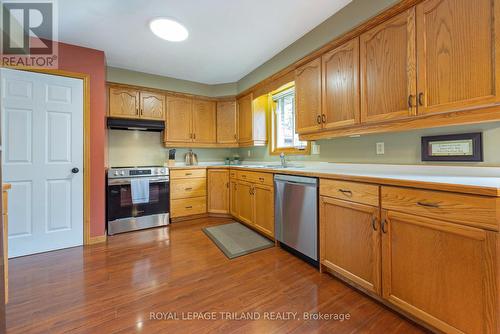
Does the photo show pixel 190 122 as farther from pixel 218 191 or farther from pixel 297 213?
pixel 297 213

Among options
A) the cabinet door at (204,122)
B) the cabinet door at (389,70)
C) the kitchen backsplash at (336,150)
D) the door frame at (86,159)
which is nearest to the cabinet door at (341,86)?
the cabinet door at (389,70)

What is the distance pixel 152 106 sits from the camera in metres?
3.52

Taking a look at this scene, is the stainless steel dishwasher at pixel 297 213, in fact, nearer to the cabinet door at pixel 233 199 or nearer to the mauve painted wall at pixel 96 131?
the cabinet door at pixel 233 199

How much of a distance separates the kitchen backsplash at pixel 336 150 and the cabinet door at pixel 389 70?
27 centimetres

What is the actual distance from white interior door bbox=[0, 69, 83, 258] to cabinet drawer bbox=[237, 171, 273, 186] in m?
2.02

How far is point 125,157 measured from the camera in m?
3.57

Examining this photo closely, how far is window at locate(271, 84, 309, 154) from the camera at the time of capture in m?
3.15

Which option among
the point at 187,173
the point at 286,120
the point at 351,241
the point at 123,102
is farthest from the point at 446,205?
the point at 123,102

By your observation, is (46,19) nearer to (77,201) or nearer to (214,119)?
(77,201)

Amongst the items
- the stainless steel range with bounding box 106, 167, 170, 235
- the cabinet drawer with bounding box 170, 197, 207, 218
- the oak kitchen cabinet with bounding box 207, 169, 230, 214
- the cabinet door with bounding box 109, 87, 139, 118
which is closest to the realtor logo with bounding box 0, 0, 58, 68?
the cabinet door with bounding box 109, 87, 139, 118

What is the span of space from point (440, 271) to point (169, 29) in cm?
299

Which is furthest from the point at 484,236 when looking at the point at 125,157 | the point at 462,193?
the point at 125,157

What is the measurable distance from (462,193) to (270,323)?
1.32 m

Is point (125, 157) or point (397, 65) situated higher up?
point (397, 65)
